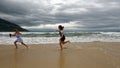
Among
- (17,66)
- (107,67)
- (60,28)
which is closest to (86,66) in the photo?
(107,67)

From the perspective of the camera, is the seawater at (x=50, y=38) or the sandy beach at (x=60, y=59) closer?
the sandy beach at (x=60, y=59)

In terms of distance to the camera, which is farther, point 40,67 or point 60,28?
point 60,28

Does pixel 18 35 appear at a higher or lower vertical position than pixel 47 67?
higher

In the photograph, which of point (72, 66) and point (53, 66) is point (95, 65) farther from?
point (53, 66)

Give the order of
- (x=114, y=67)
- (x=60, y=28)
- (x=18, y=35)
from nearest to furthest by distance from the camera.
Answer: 1. (x=114, y=67)
2. (x=60, y=28)
3. (x=18, y=35)

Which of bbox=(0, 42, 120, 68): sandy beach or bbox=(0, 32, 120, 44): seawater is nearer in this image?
bbox=(0, 42, 120, 68): sandy beach

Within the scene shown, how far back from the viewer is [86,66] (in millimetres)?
7281

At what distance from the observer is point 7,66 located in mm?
7309

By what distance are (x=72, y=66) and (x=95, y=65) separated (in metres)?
0.85

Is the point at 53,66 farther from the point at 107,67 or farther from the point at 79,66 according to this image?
the point at 107,67

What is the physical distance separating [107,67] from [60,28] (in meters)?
6.52

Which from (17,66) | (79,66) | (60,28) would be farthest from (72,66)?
(60,28)

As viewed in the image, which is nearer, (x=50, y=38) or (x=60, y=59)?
(x=60, y=59)

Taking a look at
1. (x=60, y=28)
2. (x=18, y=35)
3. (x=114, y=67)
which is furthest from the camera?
(x=18, y=35)
